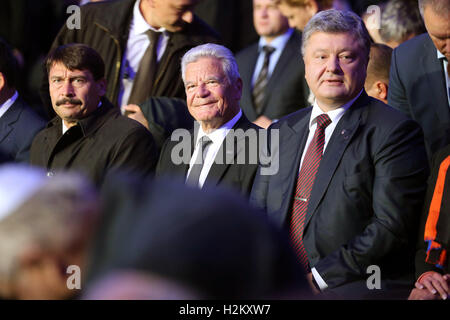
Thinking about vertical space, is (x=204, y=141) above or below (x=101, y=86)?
below

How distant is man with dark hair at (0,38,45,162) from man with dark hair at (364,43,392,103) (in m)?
2.00

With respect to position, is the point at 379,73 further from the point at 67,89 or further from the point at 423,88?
the point at 67,89

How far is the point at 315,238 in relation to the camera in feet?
10.4

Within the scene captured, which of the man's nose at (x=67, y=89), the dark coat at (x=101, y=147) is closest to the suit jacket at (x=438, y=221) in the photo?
the dark coat at (x=101, y=147)

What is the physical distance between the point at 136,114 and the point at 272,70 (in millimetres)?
1099

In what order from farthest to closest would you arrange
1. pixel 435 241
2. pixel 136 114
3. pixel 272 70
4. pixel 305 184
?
1. pixel 272 70
2. pixel 136 114
3. pixel 305 184
4. pixel 435 241

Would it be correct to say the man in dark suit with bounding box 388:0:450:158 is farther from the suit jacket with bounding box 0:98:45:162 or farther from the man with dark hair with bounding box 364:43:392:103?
the suit jacket with bounding box 0:98:45:162

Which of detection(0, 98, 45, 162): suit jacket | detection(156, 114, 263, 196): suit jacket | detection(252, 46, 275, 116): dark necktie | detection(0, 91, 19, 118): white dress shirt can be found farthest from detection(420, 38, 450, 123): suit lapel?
detection(0, 91, 19, 118): white dress shirt

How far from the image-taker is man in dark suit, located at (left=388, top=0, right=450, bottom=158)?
3861mm

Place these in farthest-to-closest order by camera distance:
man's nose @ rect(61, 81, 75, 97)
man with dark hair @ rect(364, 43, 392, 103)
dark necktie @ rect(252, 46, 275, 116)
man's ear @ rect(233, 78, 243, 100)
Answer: dark necktie @ rect(252, 46, 275, 116), man with dark hair @ rect(364, 43, 392, 103), man's nose @ rect(61, 81, 75, 97), man's ear @ rect(233, 78, 243, 100)

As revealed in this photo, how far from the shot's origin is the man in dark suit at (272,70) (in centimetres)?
486

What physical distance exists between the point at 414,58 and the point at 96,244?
10.8 ft

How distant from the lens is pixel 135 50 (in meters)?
4.82

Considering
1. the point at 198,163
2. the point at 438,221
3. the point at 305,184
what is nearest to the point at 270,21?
the point at 198,163
